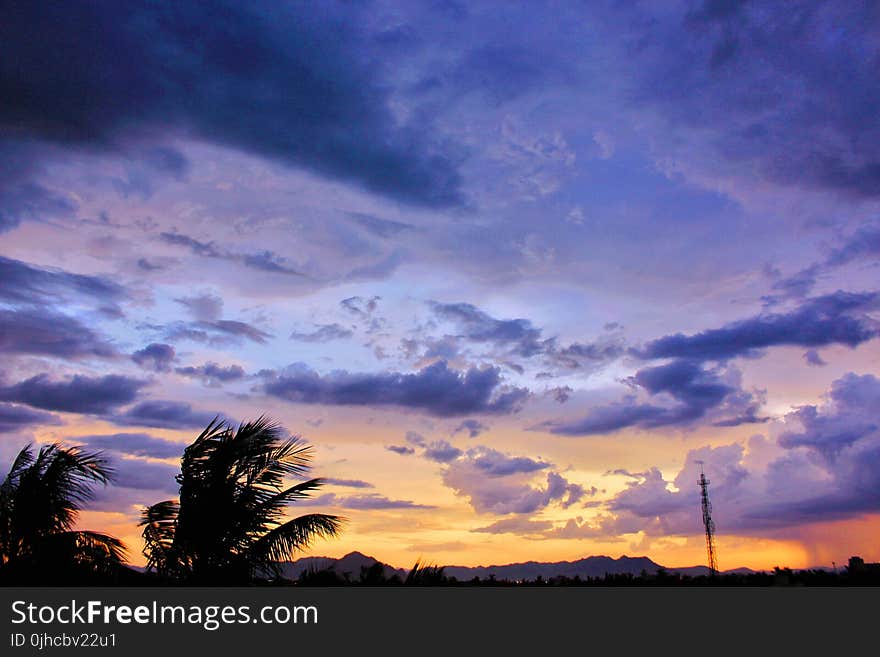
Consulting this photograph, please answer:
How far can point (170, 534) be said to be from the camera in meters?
14.8

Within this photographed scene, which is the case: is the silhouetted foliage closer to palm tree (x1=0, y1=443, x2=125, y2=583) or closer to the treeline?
the treeline

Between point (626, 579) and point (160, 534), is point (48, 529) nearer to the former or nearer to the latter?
point (160, 534)

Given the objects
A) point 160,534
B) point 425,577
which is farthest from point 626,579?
point 160,534

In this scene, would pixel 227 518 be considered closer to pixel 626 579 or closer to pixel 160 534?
Answer: pixel 160 534

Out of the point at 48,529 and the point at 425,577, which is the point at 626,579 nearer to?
the point at 425,577

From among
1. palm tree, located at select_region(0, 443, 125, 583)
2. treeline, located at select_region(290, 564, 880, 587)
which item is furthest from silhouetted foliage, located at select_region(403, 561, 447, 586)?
palm tree, located at select_region(0, 443, 125, 583)

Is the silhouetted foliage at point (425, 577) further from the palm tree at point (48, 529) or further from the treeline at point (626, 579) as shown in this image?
the palm tree at point (48, 529)

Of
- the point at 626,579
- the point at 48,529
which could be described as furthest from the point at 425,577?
the point at 48,529

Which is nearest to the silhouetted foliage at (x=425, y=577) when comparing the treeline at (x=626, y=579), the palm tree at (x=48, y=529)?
the treeline at (x=626, y=579)
